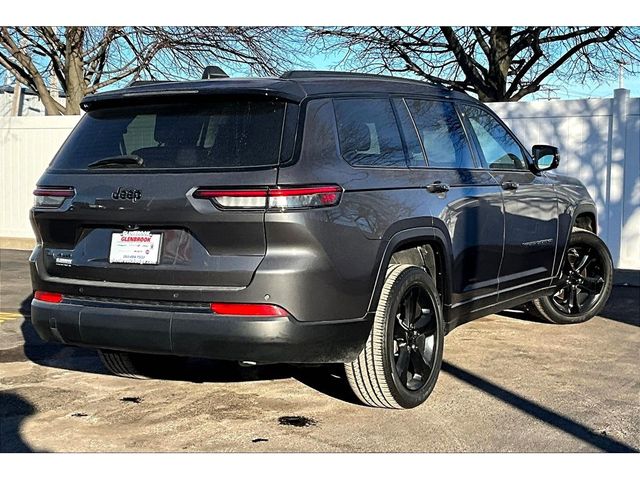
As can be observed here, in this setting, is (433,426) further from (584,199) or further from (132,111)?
(584,199)

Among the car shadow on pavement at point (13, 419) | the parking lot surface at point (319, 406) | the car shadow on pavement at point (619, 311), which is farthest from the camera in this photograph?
the car shadow on pavement at point (619, 311)

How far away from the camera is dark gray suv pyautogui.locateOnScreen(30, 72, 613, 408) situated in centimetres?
368

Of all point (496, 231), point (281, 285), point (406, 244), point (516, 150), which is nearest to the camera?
point (281, 285)

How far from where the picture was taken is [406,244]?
4.36 m

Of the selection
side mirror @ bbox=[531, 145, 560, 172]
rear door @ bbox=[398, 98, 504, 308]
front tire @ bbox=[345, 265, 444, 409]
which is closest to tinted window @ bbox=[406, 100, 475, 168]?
rear door @ bbox=[398, 98, 504, 308]

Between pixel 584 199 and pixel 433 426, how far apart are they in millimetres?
3516

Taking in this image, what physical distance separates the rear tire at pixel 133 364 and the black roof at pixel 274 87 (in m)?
1.59

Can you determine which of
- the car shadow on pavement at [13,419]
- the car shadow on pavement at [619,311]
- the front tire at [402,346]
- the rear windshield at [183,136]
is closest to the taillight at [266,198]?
the rear windshield at [183,136]

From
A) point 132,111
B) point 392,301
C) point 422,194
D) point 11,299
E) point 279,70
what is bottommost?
point 11,299

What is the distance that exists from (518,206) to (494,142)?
0.51 meters

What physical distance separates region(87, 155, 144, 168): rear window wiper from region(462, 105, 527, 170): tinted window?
2.50m

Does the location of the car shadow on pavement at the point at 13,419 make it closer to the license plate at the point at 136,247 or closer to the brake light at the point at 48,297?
the brake light at the point at 48,297

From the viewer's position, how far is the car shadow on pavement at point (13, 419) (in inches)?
148

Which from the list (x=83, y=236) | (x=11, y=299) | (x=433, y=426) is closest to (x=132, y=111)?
(x=83, y=236)
